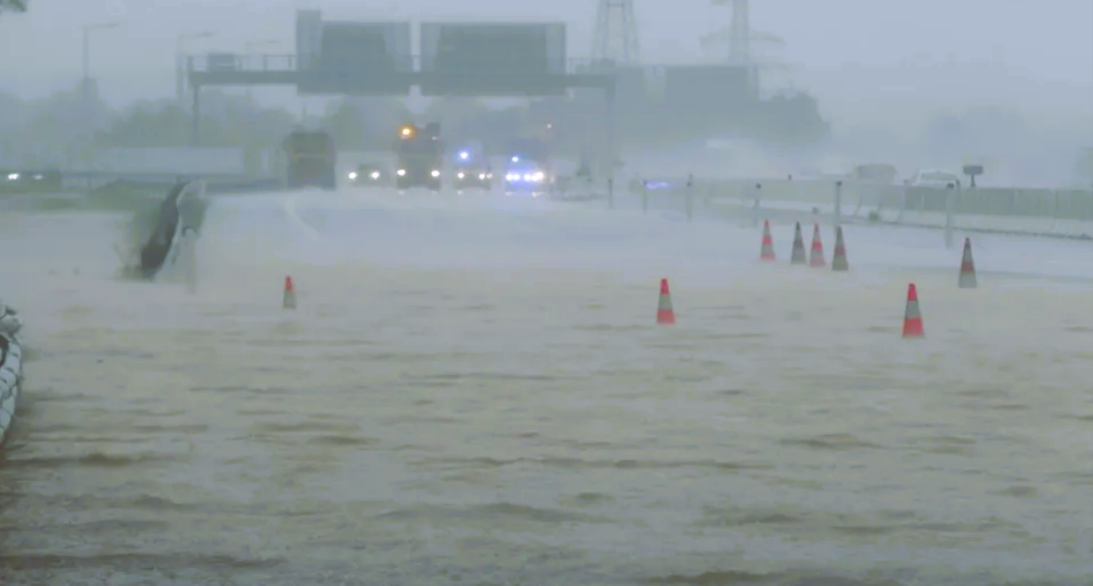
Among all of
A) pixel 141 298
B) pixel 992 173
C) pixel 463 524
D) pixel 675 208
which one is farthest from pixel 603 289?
pixel 992 173

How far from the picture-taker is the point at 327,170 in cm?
9606

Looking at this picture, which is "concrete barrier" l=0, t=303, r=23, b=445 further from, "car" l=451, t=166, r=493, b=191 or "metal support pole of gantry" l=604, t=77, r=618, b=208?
"car" l=451, t=166, r=493, b=191

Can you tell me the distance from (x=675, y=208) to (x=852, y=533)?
185 ft

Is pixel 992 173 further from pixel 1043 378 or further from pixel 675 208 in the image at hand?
pixel 1043 378

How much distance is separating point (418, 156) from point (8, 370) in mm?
87763

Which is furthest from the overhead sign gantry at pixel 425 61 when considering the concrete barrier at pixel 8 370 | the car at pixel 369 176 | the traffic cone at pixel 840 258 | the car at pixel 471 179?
the concrete barrier at pixel 8 370

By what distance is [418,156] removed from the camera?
9731 cm

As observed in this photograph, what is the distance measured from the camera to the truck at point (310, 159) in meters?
94.8

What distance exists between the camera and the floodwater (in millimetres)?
7293

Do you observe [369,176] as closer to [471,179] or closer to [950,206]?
[471,179]

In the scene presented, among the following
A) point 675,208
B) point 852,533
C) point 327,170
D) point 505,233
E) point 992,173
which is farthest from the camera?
point 992,173

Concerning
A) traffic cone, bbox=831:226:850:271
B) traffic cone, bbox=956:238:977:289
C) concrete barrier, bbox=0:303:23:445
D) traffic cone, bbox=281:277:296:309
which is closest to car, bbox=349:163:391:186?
traffic cone, bbox=831:226:850:271

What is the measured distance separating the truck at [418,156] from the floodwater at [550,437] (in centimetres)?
7351

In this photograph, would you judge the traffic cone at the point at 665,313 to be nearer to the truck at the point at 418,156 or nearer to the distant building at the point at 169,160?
the distant building at the point at 169,160
